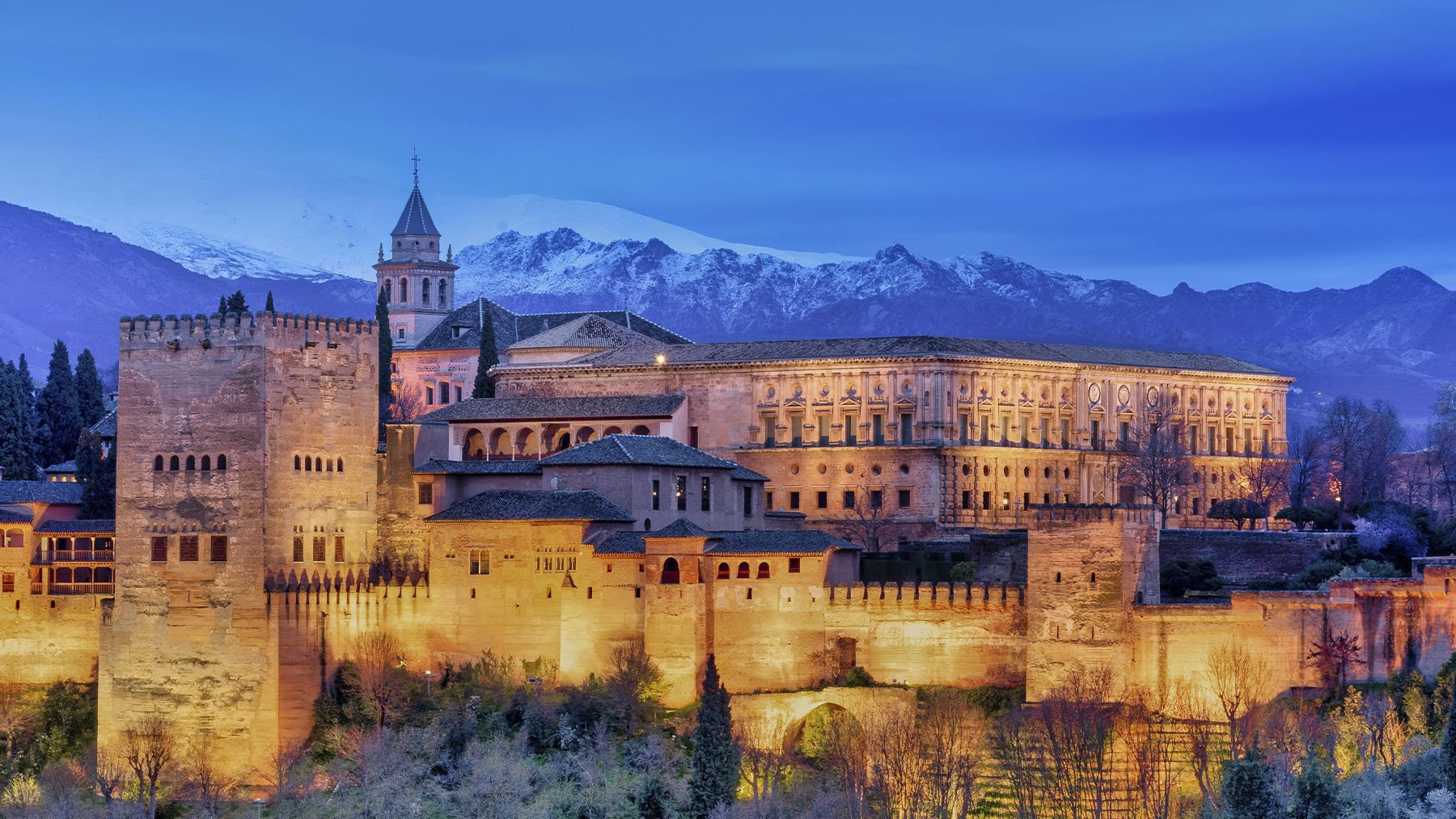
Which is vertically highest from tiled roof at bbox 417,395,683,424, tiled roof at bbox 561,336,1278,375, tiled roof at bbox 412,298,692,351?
tiled roof at bbox 412,298,692,351

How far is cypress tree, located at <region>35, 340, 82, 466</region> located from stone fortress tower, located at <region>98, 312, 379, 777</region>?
1264 inches

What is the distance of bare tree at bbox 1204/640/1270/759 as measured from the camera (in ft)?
184

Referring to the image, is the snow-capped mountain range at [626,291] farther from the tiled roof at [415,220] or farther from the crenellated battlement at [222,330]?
the crenellated battlement at [222,330]

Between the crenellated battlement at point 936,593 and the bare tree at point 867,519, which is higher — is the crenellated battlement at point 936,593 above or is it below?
below

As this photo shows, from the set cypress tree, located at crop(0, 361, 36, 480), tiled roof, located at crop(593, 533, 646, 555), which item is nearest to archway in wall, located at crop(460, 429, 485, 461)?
cypress tree, located at crop(0, 361, 36, 480)

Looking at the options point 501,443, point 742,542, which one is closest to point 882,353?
point 501,443

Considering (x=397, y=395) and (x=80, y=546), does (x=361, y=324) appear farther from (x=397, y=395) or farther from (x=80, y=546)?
(x=397, y=395)

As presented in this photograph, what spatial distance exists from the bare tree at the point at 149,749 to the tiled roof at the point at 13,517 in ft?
30.4

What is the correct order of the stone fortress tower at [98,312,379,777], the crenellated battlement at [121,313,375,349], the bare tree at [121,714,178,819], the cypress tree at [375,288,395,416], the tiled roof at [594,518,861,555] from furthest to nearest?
1. the cypress tree at [375,288,395,416]
2. the crenellated battlement at [121,313,375,349]
3. the stone fortress tower at [98,312,379,777]
4. the tiled roof at [594,518,861,555]
5. the bare tree at [121,714,178,819]

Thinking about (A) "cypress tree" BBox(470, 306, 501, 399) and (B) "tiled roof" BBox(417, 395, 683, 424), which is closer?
(B) "tiled roof" BBox(417, 395, 683, 424)

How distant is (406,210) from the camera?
125750 mm

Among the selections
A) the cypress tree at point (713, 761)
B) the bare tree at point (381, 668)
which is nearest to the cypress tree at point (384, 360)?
the bare tree at point (381, 668)

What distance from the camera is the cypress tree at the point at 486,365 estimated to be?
9169 centimetres

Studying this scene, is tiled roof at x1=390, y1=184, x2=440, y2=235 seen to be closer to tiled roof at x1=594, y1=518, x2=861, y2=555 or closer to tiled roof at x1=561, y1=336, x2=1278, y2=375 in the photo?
tiled roof at x1=561, y1=336, x2=1278, y2=375
